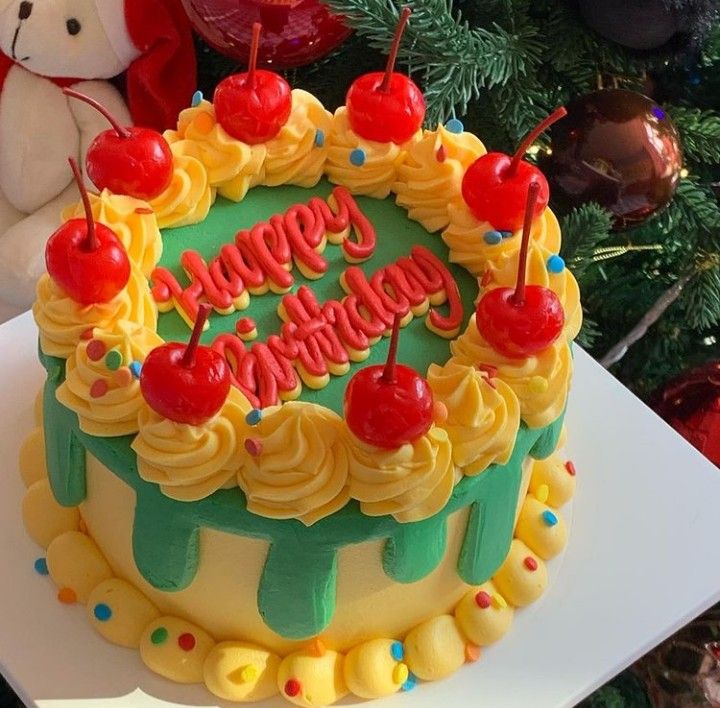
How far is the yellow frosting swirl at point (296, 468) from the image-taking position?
985 millimetres

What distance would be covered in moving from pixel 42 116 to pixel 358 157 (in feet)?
2.35

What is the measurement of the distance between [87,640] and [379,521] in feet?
1.21

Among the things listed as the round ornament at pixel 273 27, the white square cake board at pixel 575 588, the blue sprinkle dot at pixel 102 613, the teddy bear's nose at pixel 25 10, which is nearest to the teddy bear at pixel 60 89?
the teddy bear's nose at pixel 25 10

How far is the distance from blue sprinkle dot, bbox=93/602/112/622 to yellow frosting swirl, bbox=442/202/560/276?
1.72 ft

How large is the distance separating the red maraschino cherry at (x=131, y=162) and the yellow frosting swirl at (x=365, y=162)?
0.20 m

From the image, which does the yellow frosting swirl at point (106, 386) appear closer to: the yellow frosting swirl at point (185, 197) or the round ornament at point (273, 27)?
the yellow frosting swirl at point (185, 197)

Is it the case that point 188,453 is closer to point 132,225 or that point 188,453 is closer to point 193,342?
point 193,342

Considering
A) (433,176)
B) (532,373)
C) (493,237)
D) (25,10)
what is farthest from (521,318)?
(25,10)

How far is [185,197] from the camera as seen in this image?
1202 mm

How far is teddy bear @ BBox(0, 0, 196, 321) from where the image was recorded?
1.61 metres

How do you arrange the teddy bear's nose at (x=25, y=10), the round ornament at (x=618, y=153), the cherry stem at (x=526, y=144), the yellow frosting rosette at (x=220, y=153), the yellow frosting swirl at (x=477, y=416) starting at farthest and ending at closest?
the teddy bear's nose at (x=25, y=10) → the round ornament at (x=618, y=153) → the yellow frosting rosette at (x=220, y=153) → the cherry stem at (x=526, y=144) → the yellow frosting swirl at (x=477, y=416)

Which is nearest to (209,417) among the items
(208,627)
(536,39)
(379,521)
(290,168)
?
(379,521)

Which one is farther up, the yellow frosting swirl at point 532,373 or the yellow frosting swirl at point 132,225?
the yellow frosting swirl at point 532,373

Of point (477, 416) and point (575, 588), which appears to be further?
point (575, 588)
